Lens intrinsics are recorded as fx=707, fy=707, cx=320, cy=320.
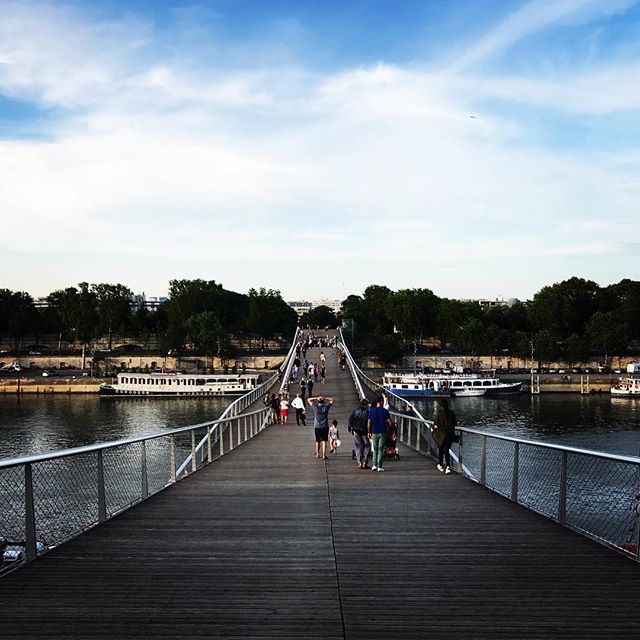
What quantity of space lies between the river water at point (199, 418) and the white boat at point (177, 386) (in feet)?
8.75

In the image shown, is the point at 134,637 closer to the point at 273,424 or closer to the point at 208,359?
the point at 273,424

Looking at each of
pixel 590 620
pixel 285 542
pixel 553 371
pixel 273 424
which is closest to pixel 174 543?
pixel 285 542

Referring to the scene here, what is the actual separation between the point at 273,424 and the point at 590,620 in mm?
22860

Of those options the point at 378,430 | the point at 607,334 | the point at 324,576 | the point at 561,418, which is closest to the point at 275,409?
the point at 378,430

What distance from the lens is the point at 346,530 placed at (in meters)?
8.20

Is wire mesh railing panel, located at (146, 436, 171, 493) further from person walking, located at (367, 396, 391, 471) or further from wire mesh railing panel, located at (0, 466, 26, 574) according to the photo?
person walking, located at (367, 396, 391, 471)

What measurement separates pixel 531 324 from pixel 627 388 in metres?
45.8

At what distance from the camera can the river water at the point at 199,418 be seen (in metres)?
46.7

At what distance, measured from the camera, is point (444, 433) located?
1315 cm

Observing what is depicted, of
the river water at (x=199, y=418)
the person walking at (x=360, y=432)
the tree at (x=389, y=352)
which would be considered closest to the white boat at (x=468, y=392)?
the river water at (x=199, y=418)

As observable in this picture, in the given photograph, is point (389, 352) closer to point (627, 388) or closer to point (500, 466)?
point (627, 388)

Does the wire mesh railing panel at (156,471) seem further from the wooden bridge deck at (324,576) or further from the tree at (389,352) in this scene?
the tree at (389,352)

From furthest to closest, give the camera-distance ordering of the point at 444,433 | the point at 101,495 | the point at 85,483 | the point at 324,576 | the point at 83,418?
the point at 83,418
the point at 444,433
the point at 85,483
the point at 101,495
the point at 324,576

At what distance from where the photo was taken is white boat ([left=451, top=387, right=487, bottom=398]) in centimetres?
7662
